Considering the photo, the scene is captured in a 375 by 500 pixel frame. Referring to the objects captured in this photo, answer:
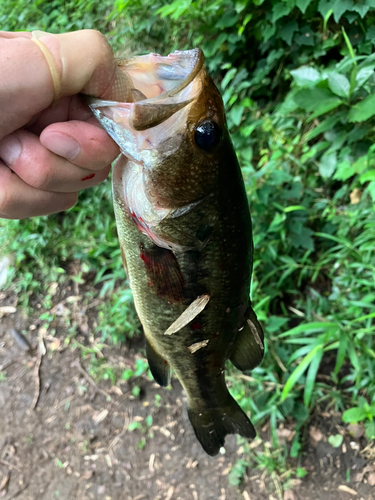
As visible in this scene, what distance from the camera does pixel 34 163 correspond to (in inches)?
38.0

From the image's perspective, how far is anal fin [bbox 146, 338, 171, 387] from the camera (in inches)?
61.9

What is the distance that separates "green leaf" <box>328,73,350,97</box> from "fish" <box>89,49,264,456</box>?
1.43 metres

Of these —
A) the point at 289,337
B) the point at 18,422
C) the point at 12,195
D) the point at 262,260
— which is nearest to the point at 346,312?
the point at 289,337

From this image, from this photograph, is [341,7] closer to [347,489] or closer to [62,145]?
[62,145]

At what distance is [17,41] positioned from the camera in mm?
834

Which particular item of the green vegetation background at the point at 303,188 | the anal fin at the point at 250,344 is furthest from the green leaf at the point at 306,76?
the anal fin at the point at 250,344

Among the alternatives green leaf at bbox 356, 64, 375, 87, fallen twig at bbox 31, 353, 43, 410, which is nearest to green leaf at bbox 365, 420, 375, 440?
green leaf at bbox 356, 64, 375, 87

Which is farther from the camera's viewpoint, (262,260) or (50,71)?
(262,260)

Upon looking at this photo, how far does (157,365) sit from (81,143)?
105 centimetres

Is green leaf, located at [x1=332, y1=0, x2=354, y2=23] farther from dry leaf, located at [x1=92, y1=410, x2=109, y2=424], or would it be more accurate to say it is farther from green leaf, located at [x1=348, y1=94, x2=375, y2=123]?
dry leaf, located at [x1=92, y1=410, x2=109, y2=424]

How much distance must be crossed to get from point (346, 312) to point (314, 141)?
4.28 ft

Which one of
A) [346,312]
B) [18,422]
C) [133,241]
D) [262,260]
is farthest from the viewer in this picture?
[18,422]

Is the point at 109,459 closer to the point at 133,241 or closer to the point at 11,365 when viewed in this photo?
the point at 11,365

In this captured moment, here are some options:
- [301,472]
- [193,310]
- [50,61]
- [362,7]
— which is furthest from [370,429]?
[362,7]
